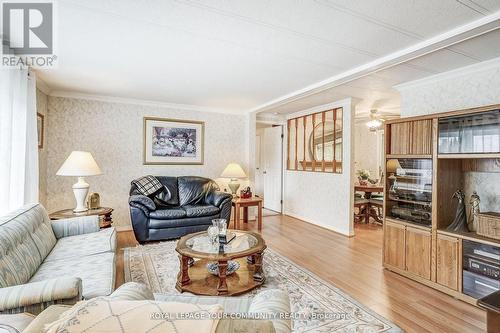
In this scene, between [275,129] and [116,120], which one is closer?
[116,120]

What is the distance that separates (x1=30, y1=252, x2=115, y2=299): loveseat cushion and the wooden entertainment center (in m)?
2.86

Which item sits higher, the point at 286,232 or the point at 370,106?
the point at 370,106

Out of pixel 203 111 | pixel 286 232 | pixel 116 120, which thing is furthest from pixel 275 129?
pixel 116 120

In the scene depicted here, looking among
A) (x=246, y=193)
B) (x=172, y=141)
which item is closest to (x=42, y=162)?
(x=172, y=141)

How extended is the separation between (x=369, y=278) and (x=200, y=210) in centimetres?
246

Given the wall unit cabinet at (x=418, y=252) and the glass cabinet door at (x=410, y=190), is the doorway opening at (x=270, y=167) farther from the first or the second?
the wall unit cabinet at (x=418, y=252)

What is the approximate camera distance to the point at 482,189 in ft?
8.52

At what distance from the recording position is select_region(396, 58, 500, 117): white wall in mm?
2539

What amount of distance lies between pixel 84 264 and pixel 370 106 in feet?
15.9

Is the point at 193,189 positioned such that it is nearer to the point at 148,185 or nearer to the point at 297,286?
the point at 148,185

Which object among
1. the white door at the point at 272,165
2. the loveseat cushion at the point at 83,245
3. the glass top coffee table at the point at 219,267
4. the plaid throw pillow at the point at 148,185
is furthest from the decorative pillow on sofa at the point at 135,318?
the white door at the point at 272,165

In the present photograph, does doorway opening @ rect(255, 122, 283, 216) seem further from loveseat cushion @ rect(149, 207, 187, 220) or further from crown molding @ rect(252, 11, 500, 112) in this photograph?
crown molding @ rect(252, 11, 500, 112)

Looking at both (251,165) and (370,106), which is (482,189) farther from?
(251,165)

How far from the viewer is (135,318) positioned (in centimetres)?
66
